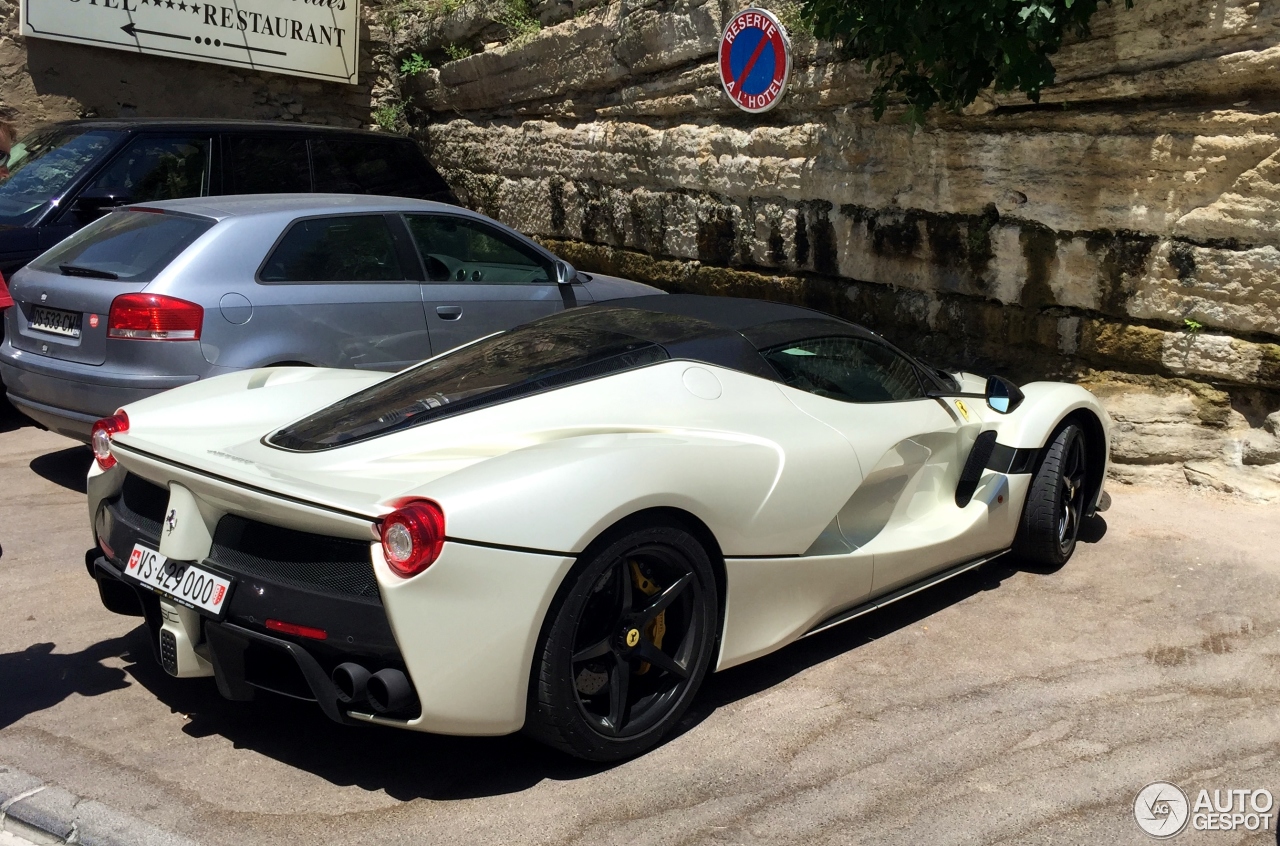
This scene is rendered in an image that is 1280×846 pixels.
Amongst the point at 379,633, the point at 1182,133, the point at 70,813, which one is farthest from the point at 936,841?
the point at 1182,133

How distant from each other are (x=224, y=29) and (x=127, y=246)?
18.9ft

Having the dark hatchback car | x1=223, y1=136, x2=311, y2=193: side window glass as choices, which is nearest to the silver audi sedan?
the dark hatchback car

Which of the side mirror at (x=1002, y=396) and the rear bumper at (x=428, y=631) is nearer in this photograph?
the rear bumper at (x=428, y=631)

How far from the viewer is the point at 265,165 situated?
7.71 meters

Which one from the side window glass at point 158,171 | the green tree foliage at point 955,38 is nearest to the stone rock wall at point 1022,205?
the green tree foliage at point 955,38

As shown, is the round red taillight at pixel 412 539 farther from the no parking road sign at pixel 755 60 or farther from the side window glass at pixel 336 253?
the no parking road sign at pixel 755 60

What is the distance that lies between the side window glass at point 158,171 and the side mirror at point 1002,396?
508 cm

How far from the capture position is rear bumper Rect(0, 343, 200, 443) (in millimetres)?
5203

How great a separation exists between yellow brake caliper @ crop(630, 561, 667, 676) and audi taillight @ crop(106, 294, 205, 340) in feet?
9.69

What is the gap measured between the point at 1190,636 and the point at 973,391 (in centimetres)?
124

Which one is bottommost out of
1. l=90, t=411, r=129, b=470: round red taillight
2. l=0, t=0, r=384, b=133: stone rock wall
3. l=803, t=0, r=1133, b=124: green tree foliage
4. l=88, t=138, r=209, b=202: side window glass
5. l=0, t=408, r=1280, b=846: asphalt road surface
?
l=0, t=408, r=1280, b=846: asphalt road surface

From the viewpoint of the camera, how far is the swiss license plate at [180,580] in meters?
3.08

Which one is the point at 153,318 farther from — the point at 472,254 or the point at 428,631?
the point at 428,631

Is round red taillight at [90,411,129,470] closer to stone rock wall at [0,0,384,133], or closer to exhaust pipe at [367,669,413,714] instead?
exhaust pipe at [367,669,413,714]
